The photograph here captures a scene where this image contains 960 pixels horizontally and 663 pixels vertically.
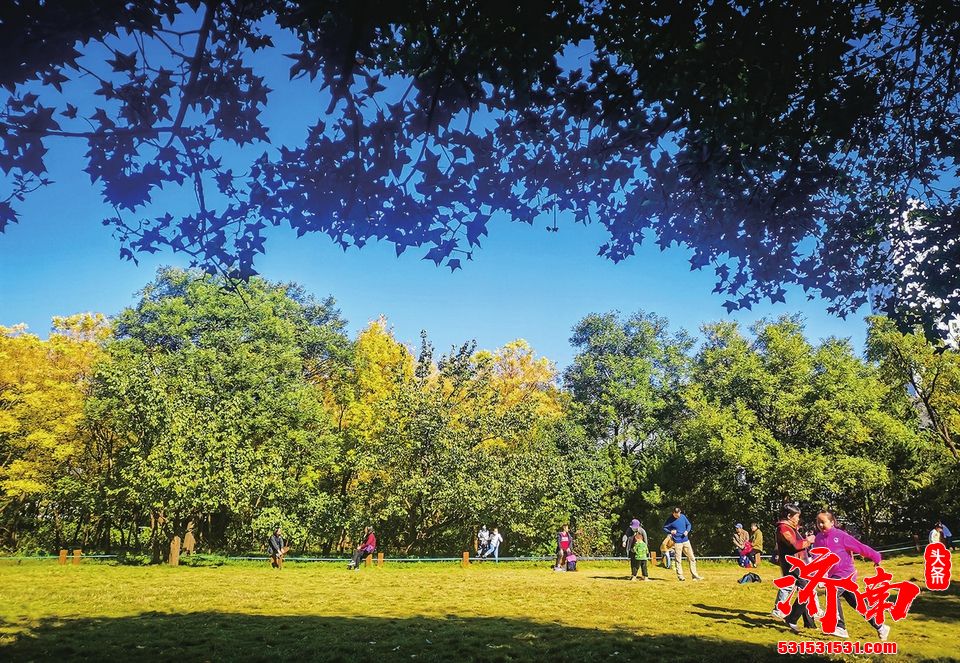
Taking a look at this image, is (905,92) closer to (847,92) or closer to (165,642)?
(847,92)

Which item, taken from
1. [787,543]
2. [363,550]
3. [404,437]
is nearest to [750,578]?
[787,543]

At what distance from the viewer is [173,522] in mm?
24344

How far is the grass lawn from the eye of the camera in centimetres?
735

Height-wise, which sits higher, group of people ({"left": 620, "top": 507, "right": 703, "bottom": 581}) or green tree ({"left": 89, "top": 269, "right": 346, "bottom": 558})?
green tree ({"left": 89, "top": 269, "right": 346, "bottom": 558})

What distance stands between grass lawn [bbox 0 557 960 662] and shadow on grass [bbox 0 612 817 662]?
0.09ft

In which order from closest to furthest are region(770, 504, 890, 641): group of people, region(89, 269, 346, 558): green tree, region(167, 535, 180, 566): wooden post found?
region(770, 504, 890, 641): group of people < region(167, 535, 180, 566): wooden post < region(89, 269, 346, 558): green tree

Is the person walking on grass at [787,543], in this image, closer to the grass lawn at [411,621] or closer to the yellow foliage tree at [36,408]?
the grass lawn at [411,621]

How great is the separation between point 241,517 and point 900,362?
36580mm

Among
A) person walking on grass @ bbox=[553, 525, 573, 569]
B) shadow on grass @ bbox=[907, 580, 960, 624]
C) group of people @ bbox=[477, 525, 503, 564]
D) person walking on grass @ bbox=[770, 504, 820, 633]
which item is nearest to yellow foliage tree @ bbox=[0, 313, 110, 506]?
group of people @ bbox=[477, 525, 503, 564]

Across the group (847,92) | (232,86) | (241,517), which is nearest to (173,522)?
(241,517)

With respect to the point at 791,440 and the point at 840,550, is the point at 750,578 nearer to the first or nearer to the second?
the point at 840,550

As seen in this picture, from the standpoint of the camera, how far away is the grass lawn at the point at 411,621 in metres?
7.35

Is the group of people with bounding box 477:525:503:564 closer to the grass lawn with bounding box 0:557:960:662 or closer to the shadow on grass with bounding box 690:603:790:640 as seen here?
the grass lawn with bounding box 0:557:960:662

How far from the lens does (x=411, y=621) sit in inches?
385
